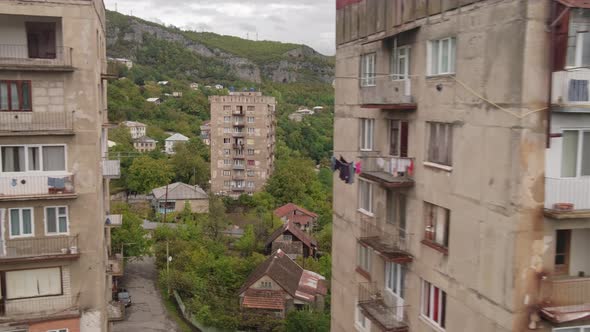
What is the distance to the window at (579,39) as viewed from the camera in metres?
10.4

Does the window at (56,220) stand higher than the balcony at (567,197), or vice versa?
the balcony at (567,197)

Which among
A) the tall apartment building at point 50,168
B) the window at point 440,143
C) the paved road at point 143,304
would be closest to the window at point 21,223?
the tall apartment building at point 50,168

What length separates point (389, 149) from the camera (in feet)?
52.0

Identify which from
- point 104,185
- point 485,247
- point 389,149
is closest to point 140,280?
point 104,185

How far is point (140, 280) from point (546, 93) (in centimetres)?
4331

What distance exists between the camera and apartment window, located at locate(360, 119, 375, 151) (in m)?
16.8

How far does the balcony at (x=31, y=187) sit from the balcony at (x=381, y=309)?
10696 mm

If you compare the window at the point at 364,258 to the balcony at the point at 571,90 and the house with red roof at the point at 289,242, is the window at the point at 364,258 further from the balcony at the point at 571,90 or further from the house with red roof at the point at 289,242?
the house with red roof at the point at 289,242

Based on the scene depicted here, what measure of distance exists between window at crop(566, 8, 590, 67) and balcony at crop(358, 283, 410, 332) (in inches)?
326

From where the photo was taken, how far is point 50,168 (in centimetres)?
1831

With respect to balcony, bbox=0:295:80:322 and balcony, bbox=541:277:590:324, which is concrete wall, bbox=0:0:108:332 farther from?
balcony, bbox=541:277:590:324

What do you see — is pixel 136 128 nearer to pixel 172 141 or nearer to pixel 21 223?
pixel 172 141

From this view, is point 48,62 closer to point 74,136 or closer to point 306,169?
point 74,136

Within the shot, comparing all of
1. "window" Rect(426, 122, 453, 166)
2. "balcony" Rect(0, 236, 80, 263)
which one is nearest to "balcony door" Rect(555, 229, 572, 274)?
"window" Rect(426, 122, 453, 166)
